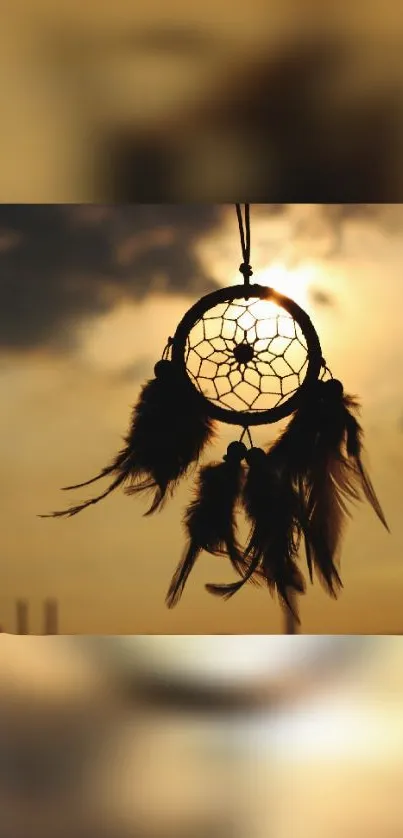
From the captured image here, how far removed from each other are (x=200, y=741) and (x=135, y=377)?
1.00 m

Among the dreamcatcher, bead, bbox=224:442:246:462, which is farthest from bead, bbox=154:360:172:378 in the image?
bead, bbox=224:442:246:462

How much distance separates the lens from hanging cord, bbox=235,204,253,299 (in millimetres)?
1968

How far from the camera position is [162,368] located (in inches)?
81.3

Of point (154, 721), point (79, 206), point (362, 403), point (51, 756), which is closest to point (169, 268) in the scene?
point (79, 206)

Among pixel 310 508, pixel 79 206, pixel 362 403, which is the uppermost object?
pixel 79 206

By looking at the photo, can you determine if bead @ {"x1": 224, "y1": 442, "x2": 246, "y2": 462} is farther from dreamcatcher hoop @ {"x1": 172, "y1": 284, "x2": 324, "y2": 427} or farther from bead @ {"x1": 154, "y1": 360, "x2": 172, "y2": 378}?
bead @ {"x1": 154, "y1": 360, "x2": 172, "y2": 378}

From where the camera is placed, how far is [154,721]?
1.39 meters

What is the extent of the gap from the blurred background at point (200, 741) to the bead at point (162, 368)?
1.96 feet
